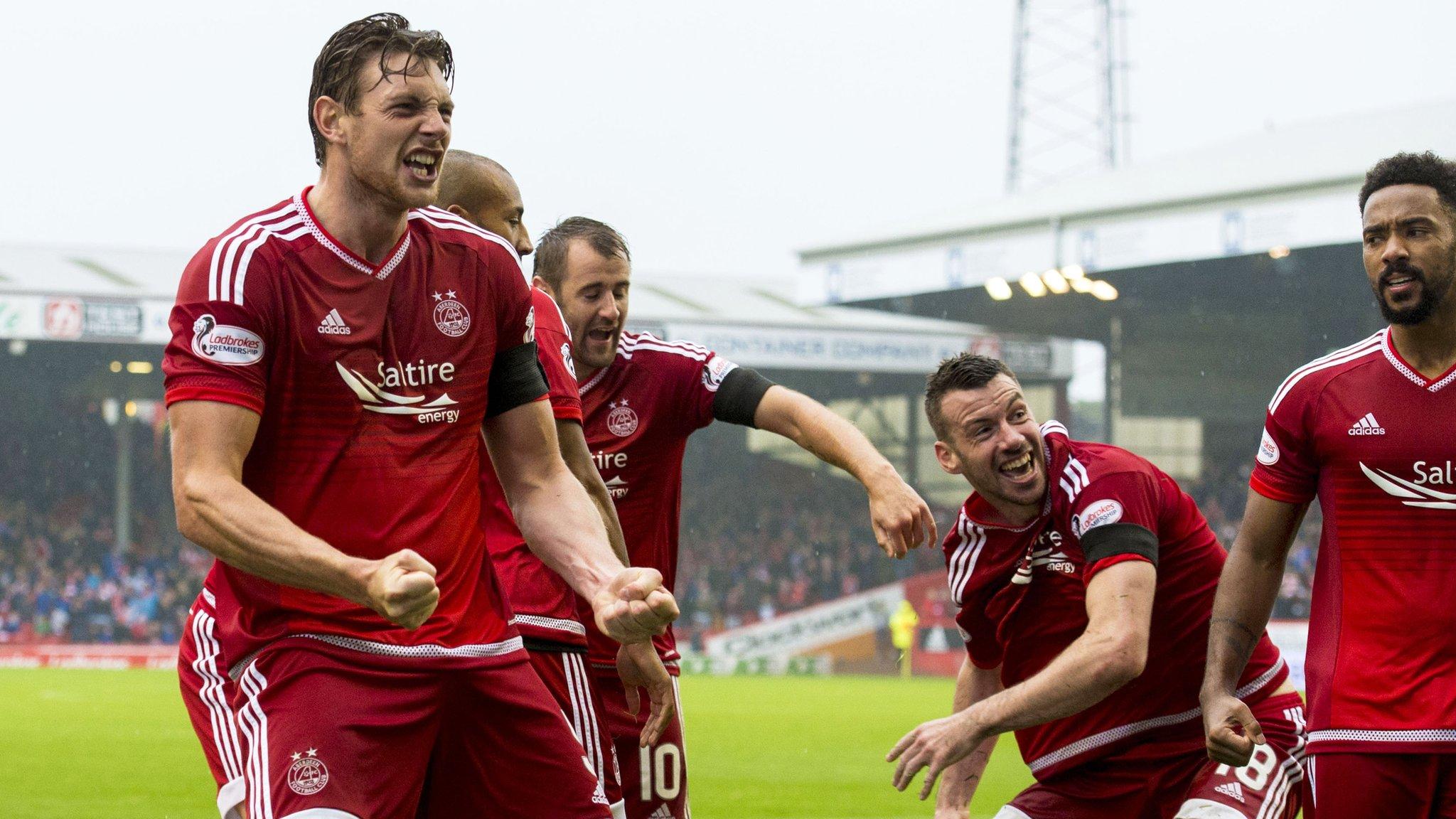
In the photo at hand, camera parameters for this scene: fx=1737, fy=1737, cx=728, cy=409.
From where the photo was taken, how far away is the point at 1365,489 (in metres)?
4.06

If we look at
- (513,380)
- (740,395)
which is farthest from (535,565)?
(513,380)

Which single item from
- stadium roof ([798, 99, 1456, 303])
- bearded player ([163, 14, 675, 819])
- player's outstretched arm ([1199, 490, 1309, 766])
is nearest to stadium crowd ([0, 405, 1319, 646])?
stadium roof ([798, 99, 1456, 303])

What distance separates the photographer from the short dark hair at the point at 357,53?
11.2ft

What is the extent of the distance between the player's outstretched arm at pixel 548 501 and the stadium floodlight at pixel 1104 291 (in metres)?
22.6

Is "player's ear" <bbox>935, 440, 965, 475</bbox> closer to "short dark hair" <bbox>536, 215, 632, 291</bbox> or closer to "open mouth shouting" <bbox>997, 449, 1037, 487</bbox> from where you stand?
"open mouth shouting" <bbox>997, 449, 1037, 487</bbox>

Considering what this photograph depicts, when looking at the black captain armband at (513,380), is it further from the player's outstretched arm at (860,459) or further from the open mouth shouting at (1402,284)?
the open mouth shouting at (1402,284)

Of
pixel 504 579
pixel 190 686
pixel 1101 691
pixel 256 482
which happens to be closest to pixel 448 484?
pixel 256 482

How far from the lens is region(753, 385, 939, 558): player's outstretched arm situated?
165 inches

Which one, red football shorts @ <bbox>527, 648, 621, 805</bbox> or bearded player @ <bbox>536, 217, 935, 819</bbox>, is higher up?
bearded player @ <bbox>536, 217, 935, 819</bbox>

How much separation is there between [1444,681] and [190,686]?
280 cm

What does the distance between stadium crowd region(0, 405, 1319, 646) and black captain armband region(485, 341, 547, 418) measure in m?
27.7

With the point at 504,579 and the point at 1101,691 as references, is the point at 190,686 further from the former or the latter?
the point at 1101,691

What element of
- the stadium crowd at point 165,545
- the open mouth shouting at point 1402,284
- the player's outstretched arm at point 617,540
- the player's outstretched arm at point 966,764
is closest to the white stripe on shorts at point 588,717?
the player's outstretched arm at point 617,540

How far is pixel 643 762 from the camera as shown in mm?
5359
